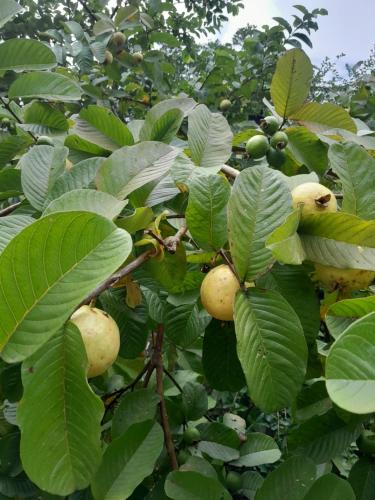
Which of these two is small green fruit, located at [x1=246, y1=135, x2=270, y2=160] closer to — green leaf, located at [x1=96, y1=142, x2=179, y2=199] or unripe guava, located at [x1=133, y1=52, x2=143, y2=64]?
green leaf, located at [x1=96, y1=142, x2=179, y2=199]

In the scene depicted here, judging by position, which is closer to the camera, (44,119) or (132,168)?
(132,168)

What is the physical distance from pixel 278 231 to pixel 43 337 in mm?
286

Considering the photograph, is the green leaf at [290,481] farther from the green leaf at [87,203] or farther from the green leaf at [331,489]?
the green leaf at [87,203]

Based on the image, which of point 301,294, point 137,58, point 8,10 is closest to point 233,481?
point 301,294

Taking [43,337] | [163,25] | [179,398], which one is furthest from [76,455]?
[163,25]

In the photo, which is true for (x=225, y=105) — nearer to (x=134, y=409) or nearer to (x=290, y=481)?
(x=134, y=409)

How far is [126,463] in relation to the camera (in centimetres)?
76

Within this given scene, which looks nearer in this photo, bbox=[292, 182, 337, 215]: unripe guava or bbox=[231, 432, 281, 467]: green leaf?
bbox=[292, 182, 337, 215]: unripe guava

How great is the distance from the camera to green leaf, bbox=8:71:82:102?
1.16 meters

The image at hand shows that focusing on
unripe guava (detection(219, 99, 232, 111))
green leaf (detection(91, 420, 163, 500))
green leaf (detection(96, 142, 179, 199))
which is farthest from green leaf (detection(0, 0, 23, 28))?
unripe guava (detection(219, 99, 232, 111))

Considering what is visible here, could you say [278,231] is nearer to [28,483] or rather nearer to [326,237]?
[326,237]

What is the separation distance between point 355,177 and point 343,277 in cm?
15

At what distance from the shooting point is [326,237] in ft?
2.11

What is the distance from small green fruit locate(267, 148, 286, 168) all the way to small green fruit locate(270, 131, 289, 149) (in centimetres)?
1
